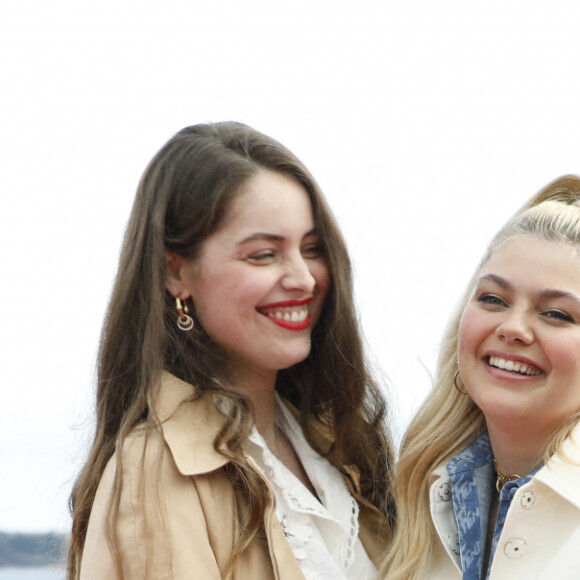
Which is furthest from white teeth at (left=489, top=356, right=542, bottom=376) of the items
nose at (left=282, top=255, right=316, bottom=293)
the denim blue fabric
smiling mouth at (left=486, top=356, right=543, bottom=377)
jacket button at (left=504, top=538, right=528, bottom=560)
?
nose at (left=282, top=255, right=316, bottom=293)

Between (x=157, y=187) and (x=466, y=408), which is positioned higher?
(x=157, y=187)

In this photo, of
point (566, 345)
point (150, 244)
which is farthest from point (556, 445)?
point (150, 244)

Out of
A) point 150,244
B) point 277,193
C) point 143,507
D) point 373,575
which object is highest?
point 277,193

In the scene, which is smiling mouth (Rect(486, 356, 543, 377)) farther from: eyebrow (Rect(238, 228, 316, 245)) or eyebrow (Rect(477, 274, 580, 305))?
eyebrow (Rect(238, 228, 316, 245))

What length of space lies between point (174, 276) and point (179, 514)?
68cm

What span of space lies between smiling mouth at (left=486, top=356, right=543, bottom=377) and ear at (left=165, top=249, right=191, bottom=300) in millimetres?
865

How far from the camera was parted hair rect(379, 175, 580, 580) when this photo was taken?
2781 mm

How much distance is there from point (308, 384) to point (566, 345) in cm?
96

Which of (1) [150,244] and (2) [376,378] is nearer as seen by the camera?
(1) [150,244]

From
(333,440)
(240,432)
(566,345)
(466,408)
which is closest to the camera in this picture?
(566,345)

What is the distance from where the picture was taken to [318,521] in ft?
9.55

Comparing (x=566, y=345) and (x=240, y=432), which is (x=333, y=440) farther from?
(x=566, y=345)

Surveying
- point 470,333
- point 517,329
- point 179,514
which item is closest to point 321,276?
point 470,333

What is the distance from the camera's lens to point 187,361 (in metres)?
2.91
